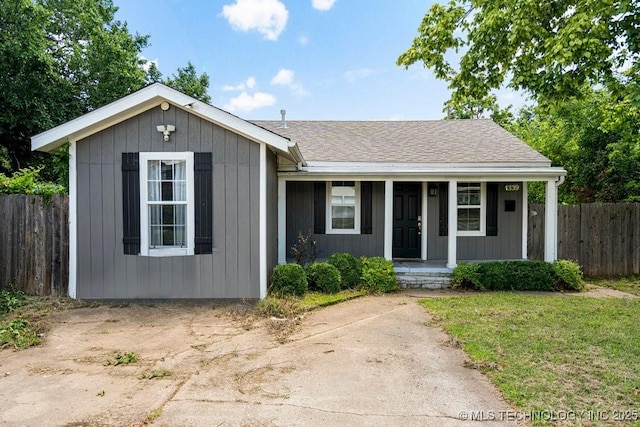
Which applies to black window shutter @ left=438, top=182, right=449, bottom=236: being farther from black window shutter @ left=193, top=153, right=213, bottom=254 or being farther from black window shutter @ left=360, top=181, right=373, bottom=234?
black window shutter @ left=193, top=153, right=213, bottom=254

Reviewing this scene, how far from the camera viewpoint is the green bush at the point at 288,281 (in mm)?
6883

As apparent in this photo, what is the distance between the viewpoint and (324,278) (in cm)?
733

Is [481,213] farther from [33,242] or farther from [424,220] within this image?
[33,242]

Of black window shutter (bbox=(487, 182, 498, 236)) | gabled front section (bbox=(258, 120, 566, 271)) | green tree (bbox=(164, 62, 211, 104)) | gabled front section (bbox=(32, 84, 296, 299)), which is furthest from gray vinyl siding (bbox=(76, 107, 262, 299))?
green tree (bbox=(164, 62, 211, 104))

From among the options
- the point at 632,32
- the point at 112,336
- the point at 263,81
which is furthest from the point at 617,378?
the point at 263,81

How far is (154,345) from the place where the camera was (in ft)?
15.4

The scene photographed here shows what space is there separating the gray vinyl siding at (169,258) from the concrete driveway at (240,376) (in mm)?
740

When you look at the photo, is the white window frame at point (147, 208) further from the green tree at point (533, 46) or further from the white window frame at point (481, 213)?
the white window frame at point (481, 213)

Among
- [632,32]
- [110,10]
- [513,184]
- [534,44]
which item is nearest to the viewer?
[632,32]

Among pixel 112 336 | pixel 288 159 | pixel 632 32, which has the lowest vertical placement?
pixel 112 336

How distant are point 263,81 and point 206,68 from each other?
3.69m

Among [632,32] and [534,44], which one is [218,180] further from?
[632,32]

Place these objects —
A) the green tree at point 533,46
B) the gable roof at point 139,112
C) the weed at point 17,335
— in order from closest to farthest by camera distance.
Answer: the weed at point 17,335
the green tree at point 533,46
the gable roof at point 139,112

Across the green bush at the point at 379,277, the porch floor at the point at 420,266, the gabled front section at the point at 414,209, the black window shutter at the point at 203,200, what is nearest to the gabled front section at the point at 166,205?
the black window shutter at the point at 203,200
